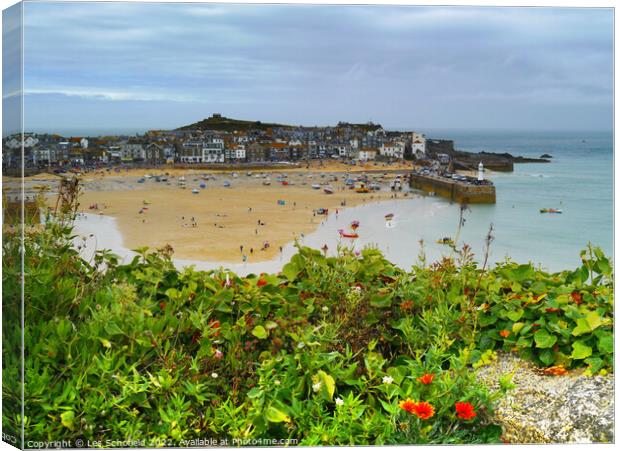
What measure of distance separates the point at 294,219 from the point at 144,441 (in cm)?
149

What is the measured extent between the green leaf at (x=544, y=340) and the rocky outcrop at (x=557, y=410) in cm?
18

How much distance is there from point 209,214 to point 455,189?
1.49 m

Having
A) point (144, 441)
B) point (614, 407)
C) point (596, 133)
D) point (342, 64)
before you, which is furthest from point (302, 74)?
point (614, 407)

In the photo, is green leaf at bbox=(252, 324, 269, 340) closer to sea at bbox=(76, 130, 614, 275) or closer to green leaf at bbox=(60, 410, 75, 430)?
sea at bbox=(76, 130, 614, 275)

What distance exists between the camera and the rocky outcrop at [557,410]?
14.7ft

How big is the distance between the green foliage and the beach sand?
0.40ft

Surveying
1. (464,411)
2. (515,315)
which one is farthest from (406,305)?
(464,411)

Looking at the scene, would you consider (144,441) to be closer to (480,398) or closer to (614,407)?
(480,398)

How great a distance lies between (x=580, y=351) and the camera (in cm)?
456

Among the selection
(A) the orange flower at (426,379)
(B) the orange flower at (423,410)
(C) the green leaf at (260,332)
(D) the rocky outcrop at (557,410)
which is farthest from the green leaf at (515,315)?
(C) the green leaf at (260,332)

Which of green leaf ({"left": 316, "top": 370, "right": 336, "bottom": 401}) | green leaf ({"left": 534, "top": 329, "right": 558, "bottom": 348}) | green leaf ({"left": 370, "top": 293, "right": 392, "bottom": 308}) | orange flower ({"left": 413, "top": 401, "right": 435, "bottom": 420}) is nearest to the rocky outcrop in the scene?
green leaf ({"left": 534, "top": 329, "right": 558, "bottom": 348})

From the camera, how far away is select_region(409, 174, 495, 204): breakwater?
16.2ft

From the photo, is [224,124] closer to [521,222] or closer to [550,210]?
[521,222]

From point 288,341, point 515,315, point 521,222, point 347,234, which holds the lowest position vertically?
point 288,341
